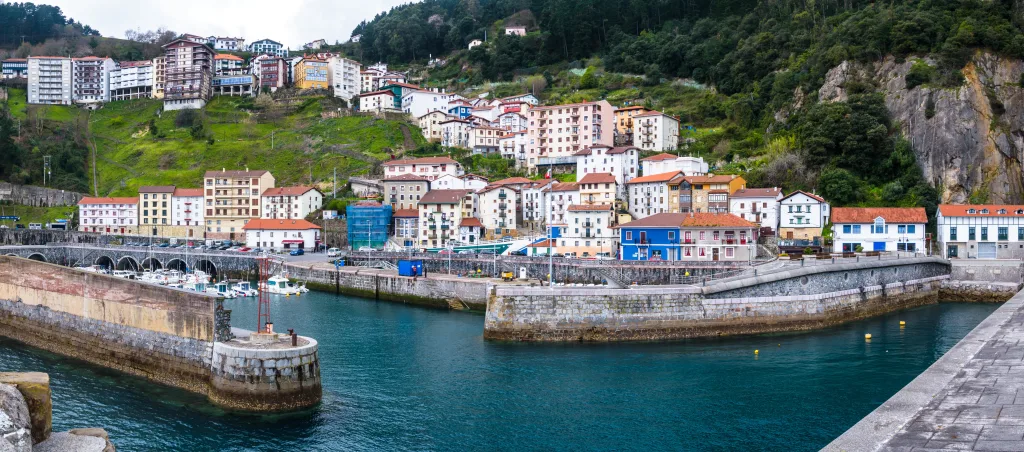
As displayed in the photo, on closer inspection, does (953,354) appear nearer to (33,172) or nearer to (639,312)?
(639,312)

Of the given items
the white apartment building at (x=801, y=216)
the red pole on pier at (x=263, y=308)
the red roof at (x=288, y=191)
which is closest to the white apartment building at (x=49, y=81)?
the red roof at (x=288, y=191)

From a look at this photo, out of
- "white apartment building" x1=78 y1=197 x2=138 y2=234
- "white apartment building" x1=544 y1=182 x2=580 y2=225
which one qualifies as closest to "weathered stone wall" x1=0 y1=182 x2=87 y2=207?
"white apartment building" x1=78 y1=197 x2=138 y2=234

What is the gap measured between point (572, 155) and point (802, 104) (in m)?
23.4

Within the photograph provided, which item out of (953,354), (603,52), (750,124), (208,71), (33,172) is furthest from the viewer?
(208,71)

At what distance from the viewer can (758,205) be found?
5531cm

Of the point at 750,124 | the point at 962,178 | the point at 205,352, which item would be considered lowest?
the point at 205,352

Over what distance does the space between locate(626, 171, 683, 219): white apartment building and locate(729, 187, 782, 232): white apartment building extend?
519 centimetres

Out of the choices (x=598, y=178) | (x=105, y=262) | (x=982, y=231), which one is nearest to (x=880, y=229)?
(x=982, y=231)

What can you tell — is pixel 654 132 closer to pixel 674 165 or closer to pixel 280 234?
pixel 674 165

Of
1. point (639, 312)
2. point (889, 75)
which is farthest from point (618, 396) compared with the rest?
point (889, 75)

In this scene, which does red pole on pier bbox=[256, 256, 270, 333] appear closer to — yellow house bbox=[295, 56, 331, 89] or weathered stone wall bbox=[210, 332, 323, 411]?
weathered stone wall bbox=[210, 332, 323, 411]

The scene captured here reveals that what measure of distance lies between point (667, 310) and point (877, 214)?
83.9ft

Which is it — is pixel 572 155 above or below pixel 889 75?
below

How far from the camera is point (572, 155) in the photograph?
7669 cm
